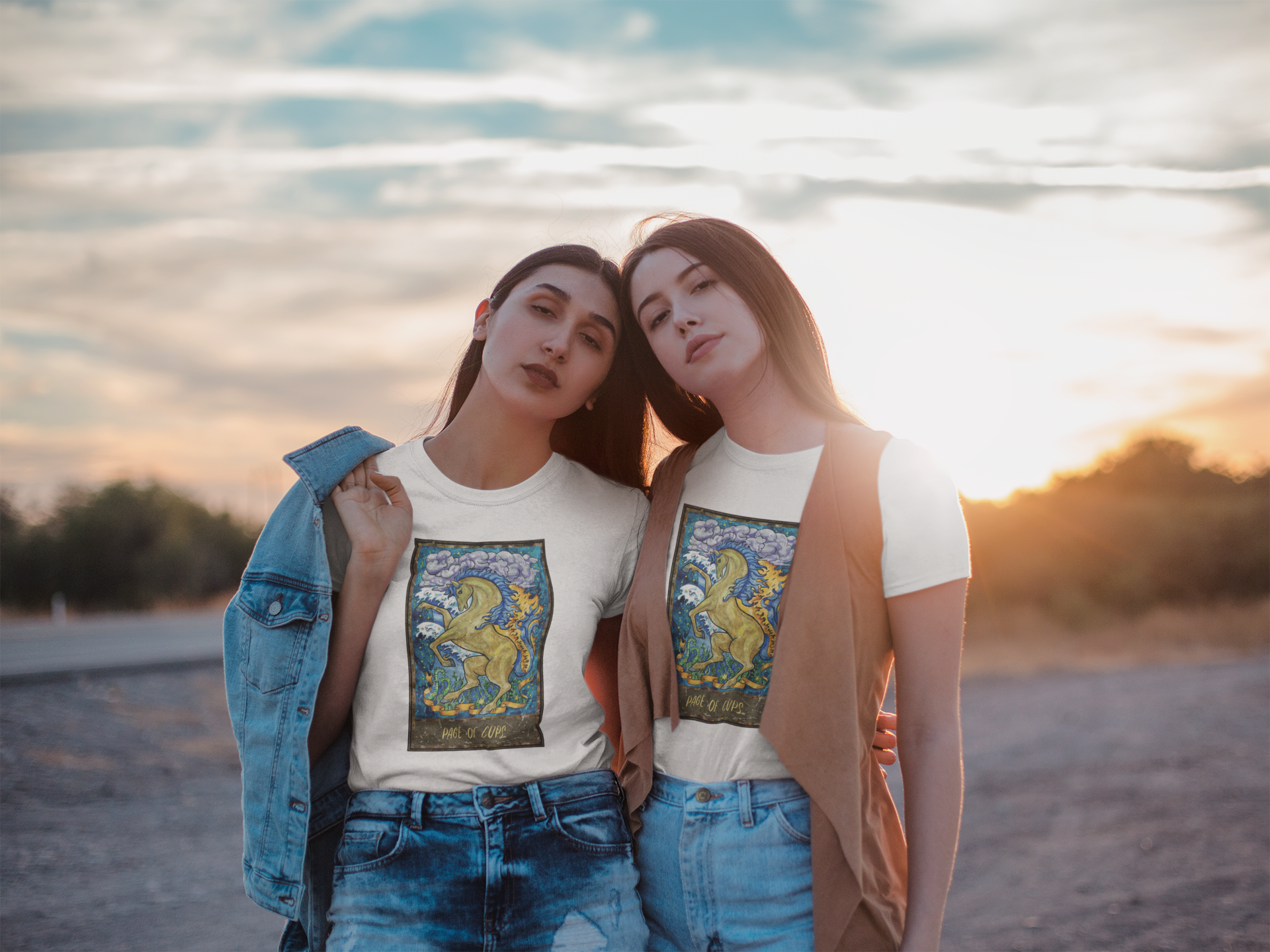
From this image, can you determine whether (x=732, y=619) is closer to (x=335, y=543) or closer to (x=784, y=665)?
(x=784, y=665)

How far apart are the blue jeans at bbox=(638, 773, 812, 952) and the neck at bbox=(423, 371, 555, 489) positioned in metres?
1.02

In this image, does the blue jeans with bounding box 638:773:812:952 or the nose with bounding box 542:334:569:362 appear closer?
the blue jeans with bounding box 638:773:812:952

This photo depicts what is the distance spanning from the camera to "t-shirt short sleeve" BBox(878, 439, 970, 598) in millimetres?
2092

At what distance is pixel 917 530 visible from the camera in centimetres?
211

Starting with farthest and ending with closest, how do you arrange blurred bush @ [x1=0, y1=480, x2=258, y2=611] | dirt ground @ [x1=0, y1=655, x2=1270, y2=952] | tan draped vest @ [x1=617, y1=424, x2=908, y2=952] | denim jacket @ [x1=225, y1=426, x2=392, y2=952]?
blurred bush @ [x1=0, y1=480, x2=258, y2=611] → dirt ground @ [x1=0, y1=655, x2=1270, y2=952] → denim jacket @ [x1=225, y1=426, x2=392, y2=952] → tan draped vest @ [x1=617, y1=424, x2=908, y2=952]

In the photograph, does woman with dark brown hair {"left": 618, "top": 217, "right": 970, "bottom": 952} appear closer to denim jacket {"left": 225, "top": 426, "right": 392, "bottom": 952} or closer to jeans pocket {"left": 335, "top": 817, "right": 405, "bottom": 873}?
jeans pocket {"left": 335, "top": 817, "right": 405, "bottom": 873}

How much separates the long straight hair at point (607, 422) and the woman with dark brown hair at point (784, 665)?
1.58 ft

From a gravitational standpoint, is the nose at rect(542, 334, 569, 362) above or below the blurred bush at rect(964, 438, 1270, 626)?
above

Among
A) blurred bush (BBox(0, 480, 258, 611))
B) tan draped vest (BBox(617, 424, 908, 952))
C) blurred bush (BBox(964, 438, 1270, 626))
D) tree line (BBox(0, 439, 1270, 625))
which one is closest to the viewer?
tan draped vest (BBox(617, 424, 908, 952))

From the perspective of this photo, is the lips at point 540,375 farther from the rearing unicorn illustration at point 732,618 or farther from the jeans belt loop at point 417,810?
the jeans belt loop at point 417,810

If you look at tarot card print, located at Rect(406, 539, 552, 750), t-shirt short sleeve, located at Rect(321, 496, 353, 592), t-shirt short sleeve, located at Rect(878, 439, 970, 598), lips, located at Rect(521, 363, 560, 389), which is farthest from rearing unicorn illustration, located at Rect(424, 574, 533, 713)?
t-shirt short sleeve, located at Rect(878, 439, 970, 598)

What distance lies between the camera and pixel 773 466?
2.38m

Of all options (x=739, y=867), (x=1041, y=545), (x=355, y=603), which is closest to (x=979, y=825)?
(x=739, y=867)

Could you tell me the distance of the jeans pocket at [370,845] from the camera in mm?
2156
